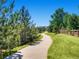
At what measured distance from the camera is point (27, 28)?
45.4 meters

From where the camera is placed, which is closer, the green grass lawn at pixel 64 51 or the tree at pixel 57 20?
the green grass lawn at pixel 64 51

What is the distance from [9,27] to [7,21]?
1.57 ft

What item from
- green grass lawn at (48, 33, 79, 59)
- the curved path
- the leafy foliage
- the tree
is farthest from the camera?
the tree

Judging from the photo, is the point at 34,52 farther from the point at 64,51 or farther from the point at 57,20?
the point at 57,20

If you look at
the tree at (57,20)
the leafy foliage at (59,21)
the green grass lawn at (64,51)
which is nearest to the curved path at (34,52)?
the green grass lawn at (64,51)

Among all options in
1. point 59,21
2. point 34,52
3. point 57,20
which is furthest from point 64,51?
point 59,21

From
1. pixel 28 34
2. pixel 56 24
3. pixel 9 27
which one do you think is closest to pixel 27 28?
pixel 28 34

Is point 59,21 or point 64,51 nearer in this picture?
point 64,51

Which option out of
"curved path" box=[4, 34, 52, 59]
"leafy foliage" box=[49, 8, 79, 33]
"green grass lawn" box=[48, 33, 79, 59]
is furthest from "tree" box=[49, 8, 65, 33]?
"curved path" box=[4, 34, 52, 59]

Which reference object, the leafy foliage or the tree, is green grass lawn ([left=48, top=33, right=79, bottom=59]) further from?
the tree

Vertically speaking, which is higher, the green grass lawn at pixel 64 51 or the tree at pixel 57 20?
the tree at pixel 57 20

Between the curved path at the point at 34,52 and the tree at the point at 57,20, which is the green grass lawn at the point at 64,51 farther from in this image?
the tree at the point at 57,20

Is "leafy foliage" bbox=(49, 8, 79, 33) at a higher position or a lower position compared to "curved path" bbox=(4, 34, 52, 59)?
higher

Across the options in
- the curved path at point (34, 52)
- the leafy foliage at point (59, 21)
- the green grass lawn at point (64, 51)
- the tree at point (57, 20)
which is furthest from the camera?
the tree at point (57, 20)
